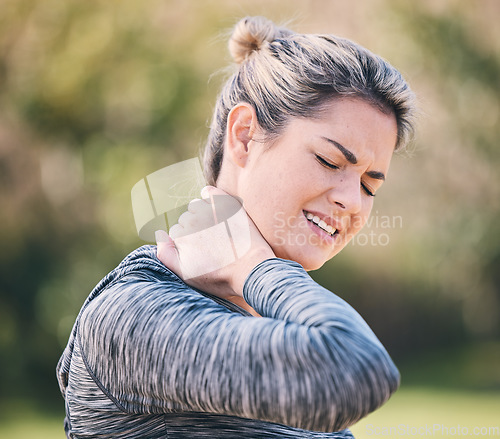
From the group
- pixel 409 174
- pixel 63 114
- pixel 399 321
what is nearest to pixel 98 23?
pixel 63 114

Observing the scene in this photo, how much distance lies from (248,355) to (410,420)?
14.5 ft

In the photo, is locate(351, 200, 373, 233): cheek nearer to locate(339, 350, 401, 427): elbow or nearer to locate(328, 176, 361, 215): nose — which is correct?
locate(328, 176, 361, 215): nose

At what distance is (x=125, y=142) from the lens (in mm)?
5219

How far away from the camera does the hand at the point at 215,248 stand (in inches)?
46.4

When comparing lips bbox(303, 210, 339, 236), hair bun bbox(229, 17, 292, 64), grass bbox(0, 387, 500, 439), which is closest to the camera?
lips bbox(303, 210, 339, 236)

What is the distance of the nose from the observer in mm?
1267

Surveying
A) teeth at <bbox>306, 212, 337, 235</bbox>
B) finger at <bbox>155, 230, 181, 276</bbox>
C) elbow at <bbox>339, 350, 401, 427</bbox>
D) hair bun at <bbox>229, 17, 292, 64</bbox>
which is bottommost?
elbow at <bbox>339, 350, 401, 427</bbox>

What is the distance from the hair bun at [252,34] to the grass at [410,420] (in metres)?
3.62

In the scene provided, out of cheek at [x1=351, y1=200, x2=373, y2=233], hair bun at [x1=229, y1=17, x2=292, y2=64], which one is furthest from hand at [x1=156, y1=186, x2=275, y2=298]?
hair bun at [x1=229, y1=17, x2=292, y2=64]

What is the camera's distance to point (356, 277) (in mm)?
6047

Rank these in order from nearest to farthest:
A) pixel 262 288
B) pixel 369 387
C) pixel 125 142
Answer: pixel 369 387 → pixel 262 288 → pixel 125 142

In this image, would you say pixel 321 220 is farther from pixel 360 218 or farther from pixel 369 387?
pixel 369 387

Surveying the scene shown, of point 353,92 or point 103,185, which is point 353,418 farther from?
point 103,185

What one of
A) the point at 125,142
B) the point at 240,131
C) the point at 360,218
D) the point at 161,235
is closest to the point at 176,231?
the point at 161,235
